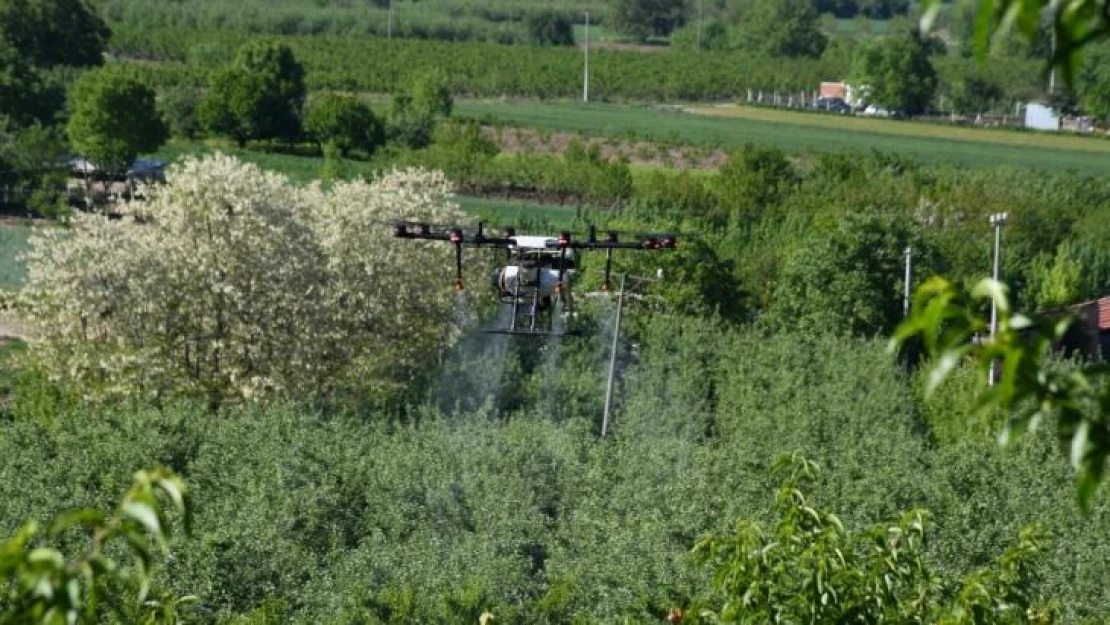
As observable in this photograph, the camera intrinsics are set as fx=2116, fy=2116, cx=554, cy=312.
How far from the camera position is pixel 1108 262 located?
2229 inches

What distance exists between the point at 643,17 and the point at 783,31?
1708 centimetres

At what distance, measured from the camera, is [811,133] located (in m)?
94.0

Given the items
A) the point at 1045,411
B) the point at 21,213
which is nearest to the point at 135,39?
the point at 21,213

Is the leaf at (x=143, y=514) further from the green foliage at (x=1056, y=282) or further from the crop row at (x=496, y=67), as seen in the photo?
the crop row at (x=496, y=67)

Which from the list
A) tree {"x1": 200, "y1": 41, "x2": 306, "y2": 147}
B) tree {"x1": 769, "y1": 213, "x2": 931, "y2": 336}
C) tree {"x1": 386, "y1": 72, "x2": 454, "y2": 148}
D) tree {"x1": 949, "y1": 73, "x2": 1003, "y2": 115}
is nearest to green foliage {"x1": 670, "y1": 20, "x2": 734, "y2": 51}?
tree {"x1": 949, "y1": 73, "x2": 1003, "y2": 115}

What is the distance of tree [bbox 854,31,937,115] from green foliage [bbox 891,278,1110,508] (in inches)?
3971

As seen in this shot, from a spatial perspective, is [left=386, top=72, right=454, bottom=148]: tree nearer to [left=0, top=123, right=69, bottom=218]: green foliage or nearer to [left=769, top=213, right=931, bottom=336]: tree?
[left=0, top=123, right=69, bottom=218]: green foliage

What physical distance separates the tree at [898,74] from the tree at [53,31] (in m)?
37.8

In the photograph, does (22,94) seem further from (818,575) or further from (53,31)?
(818,575)

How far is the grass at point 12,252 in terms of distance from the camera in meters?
51.9

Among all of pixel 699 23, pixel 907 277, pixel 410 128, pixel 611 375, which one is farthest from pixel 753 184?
pixel 699 23

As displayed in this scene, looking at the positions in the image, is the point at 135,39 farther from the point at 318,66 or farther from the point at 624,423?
the point at 624,423

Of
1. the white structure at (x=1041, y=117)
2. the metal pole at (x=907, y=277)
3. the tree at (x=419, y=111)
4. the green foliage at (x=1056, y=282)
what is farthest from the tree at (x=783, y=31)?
the metal pole at (x=907, y=277)

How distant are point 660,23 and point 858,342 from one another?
113 metres
